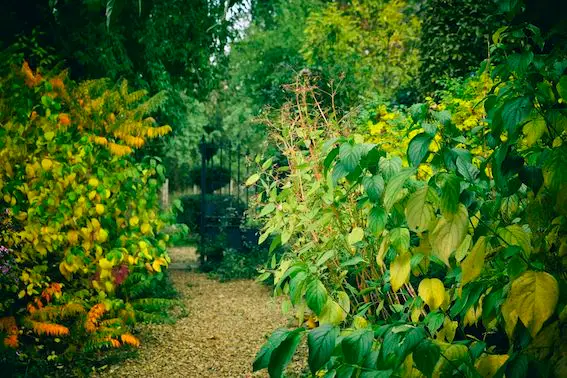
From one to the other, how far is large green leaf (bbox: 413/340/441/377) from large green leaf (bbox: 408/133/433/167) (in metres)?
0.45

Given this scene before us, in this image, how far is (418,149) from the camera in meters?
1.40

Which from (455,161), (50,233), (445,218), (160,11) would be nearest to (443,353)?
(445,218)

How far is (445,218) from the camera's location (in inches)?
54.9

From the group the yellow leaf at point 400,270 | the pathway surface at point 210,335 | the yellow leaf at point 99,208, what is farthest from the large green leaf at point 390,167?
the yellow leaf at point 99,208

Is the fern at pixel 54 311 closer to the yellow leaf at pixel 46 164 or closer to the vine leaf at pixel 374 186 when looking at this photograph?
the yellow leaf at pixel 46 164

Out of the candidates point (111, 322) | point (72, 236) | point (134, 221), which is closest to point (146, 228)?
point (134, 221)

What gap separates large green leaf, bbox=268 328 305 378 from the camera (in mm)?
1245

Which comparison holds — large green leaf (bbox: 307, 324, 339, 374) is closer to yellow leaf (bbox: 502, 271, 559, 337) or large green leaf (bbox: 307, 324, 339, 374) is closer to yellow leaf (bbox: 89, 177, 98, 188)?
yellow leaf (bbox: 502, 271, 559, 337)

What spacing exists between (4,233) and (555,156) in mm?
4201

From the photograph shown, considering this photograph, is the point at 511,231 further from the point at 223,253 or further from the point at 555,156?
the point at 223,253

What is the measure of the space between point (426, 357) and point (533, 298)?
0.28 meters

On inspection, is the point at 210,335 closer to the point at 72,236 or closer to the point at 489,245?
the point at 72,236

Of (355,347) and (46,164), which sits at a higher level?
(46,164)

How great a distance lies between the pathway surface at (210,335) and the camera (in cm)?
488
